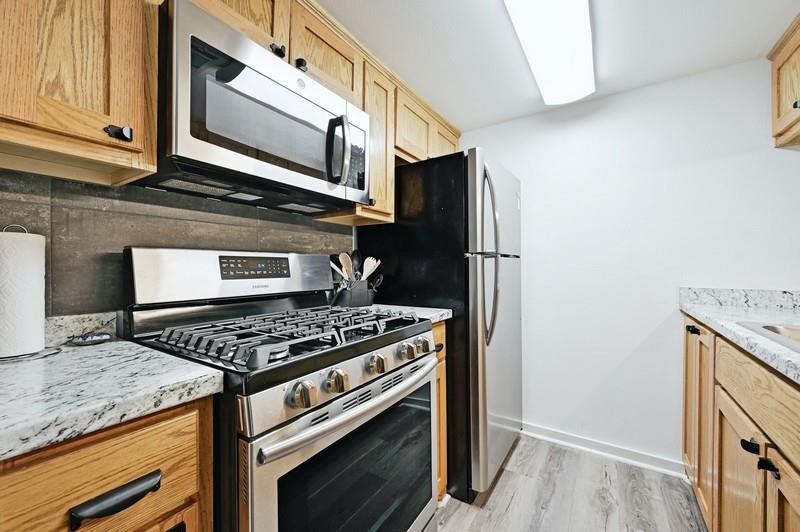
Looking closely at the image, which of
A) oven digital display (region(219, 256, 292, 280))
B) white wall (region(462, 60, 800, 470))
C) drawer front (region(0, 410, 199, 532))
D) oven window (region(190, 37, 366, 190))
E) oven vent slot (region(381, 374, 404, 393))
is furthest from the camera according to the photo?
white wall (region(462, 60, 800, 470))

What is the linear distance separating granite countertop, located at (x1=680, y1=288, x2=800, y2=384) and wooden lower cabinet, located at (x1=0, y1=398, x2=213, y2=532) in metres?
1.24

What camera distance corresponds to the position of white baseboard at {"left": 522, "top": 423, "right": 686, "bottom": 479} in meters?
1.95

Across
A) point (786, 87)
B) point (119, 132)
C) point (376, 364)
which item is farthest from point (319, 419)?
point (786, 87)

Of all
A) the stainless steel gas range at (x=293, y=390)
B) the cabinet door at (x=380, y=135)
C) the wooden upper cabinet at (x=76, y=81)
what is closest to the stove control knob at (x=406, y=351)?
the stainless steel gas range at (x=293, y=390)

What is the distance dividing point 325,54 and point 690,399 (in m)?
2.42

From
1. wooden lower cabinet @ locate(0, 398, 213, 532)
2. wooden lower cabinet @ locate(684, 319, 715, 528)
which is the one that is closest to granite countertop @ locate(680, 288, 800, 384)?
wooden lower cabinet @ locate(684, 319, 715, 528)

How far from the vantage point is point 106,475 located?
0.57 m

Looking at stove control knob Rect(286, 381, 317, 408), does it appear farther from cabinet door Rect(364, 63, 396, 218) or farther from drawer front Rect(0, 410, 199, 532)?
cabinet door Rect(364, 63, 396, 218)

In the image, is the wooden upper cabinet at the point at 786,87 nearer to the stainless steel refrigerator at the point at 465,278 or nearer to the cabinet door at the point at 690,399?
the cabinet door at the point at 690,399

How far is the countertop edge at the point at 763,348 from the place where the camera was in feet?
2.33

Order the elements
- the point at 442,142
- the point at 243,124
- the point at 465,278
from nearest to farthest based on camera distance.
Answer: the point at 243,124
the point at 465,278
the point at 442,142

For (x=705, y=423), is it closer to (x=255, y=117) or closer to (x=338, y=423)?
(x=338, y=423)

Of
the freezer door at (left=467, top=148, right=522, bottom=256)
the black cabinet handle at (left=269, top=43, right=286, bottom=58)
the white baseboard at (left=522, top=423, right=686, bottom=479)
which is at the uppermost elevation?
the black cabinet handle at (left=269, top=43, right=286, bottom=58)

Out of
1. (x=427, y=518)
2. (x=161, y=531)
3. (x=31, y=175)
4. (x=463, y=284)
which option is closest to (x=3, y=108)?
(x=31, y=175)
